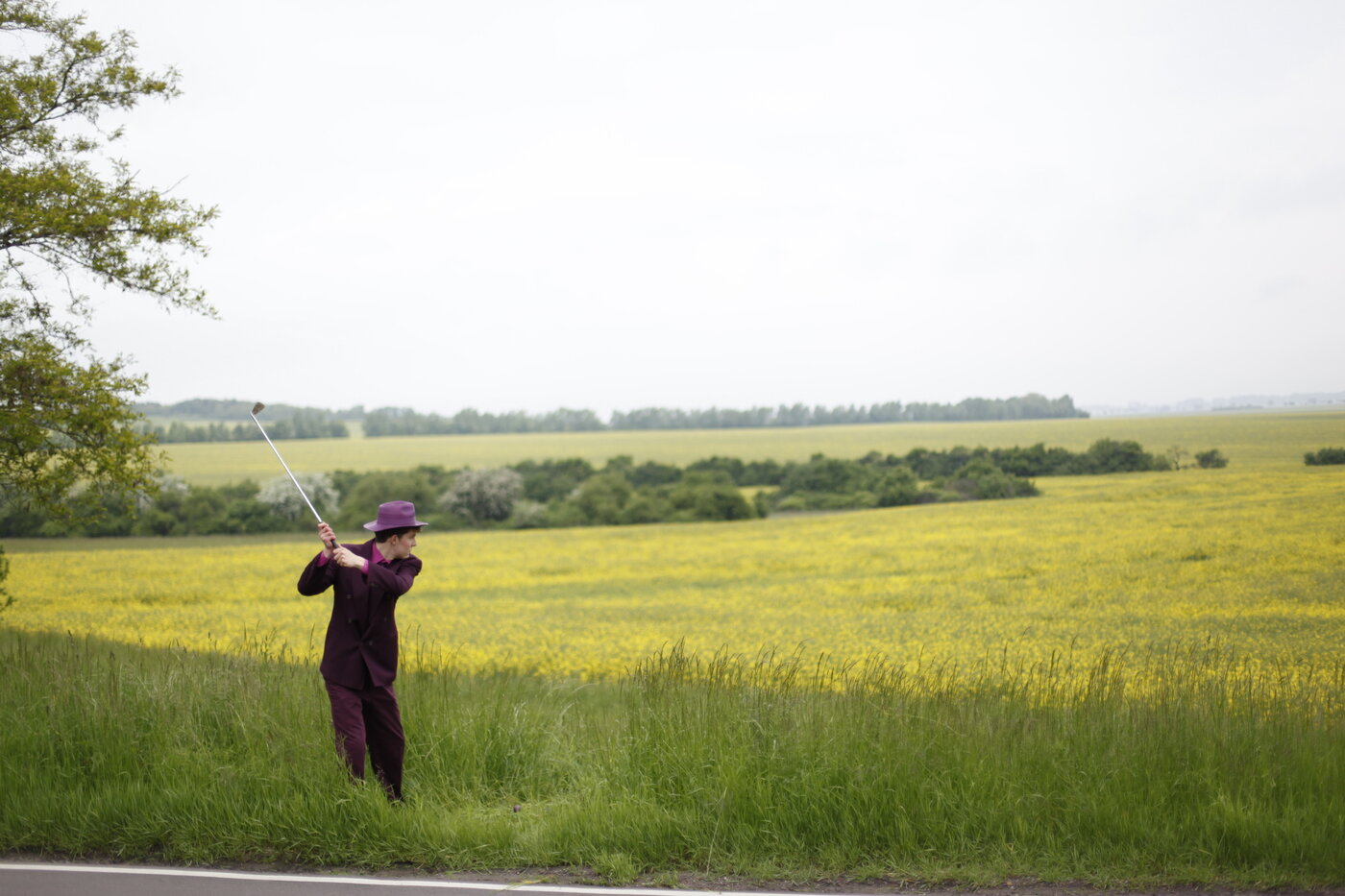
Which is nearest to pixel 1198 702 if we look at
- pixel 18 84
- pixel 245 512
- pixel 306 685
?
pixel 306 685

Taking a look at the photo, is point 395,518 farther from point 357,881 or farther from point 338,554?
point 357,881

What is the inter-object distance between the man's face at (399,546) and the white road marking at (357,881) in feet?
6.55

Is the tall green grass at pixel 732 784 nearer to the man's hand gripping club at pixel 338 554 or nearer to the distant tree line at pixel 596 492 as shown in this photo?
the man's hand gripping club at pixel 338 554

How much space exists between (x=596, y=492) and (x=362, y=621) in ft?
184

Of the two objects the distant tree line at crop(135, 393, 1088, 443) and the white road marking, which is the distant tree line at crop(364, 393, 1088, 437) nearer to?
the distant tree line at crop(135, 393, 1088, 443)

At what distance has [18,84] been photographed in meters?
13.7

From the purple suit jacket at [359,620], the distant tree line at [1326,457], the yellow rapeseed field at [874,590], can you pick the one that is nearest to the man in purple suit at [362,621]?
the purple suit jacket at [359,620]

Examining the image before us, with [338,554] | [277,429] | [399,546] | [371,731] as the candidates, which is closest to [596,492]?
[277,429]

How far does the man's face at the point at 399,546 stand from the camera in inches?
263

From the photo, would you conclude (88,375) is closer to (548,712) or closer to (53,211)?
(53,211)

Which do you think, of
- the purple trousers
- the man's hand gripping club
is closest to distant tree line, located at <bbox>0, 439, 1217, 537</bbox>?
the purple trousers

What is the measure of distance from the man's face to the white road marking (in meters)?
2.00

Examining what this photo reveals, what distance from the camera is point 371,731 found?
6.89 metres

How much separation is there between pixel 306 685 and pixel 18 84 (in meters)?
10.3
